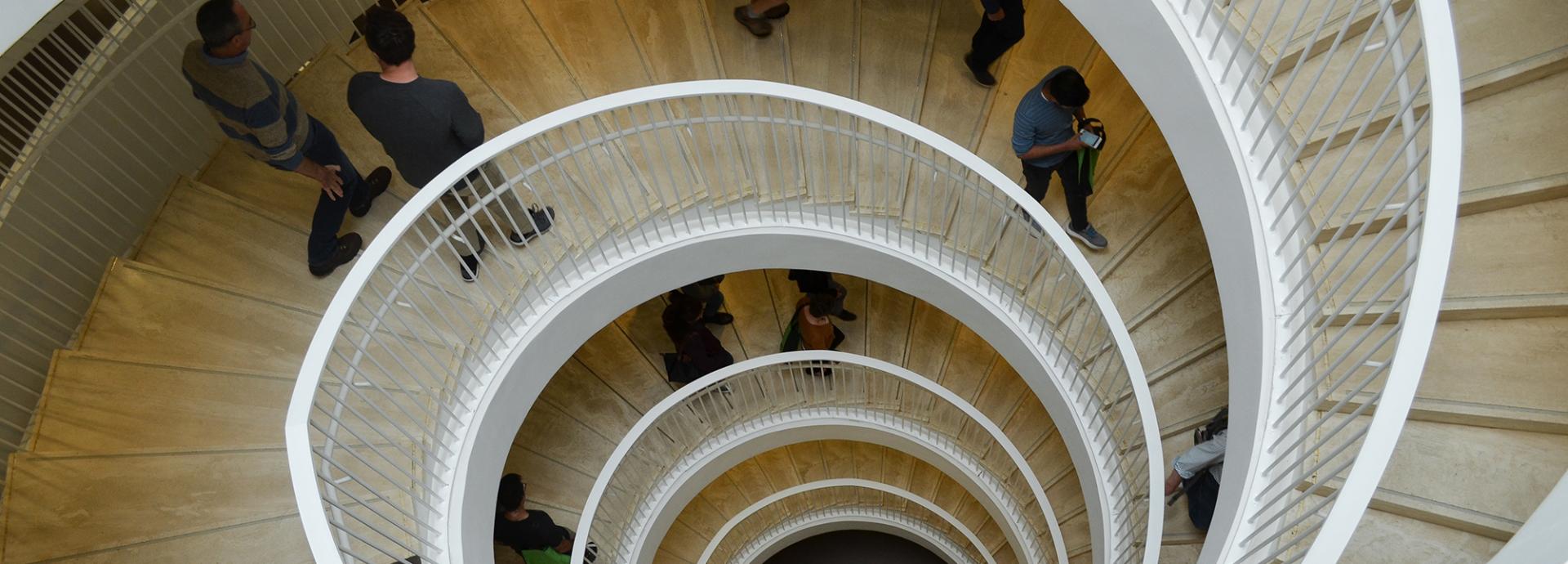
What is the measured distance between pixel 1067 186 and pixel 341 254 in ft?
17.0

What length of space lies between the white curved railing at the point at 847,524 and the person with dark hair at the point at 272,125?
7.37m

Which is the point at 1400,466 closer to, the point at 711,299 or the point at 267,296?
the point at 711,299

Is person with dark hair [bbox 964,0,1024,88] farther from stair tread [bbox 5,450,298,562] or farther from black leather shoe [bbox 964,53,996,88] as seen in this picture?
stair tread [bbox 5,450,298,562]

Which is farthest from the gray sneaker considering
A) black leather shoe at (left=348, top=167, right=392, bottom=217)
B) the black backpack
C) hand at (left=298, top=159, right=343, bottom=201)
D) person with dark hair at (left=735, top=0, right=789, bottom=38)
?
hand at (left=298, top=159, right=343, bottom=201)

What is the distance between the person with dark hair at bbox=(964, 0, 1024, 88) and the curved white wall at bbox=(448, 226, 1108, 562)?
5.86 ft

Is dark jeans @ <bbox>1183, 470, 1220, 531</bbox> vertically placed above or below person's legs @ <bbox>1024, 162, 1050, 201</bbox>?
below

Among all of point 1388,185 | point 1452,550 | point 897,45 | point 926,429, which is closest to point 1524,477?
point 1452,550

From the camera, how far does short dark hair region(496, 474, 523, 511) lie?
21.6ft

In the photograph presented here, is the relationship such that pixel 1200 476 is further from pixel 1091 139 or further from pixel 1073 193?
pixel 1091 139

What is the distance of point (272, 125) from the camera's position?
5008mm

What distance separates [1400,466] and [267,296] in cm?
648

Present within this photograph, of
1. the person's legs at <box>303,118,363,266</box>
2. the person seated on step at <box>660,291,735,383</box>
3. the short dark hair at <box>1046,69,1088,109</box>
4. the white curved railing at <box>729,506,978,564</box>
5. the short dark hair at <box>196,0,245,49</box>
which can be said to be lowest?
the white curved railing at <box>729,506,978,564</box>

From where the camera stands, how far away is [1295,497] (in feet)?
12.3

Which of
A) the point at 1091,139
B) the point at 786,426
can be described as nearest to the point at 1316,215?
the point at 1091,139
